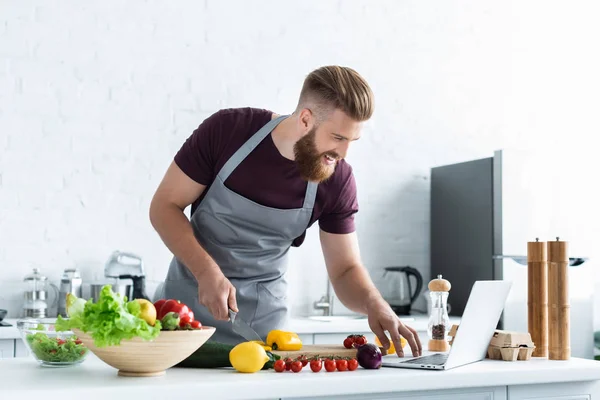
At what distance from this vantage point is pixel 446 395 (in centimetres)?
211

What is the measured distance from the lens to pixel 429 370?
2.12 metres

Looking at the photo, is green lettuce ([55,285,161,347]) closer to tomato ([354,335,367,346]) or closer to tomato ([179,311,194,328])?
tomato ([179,311,194,328])

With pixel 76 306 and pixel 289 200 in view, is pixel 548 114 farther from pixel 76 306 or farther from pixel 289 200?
pixel 76 306

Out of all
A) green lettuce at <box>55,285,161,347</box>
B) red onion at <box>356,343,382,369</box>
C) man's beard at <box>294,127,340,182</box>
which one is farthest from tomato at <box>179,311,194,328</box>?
man's beard at <box>294,127,340,182</box>

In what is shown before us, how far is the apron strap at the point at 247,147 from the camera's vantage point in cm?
279

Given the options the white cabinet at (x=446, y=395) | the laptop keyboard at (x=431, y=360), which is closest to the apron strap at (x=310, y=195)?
the laptop keyboard at (x=431, y=360)

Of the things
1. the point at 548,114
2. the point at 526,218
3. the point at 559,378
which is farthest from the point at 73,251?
the point at 548,114

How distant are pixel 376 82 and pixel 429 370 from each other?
301cm

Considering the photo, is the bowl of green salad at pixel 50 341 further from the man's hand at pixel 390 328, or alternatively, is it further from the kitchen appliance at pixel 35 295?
the kitchen appliance at pixel 35 295

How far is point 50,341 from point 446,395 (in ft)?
3.29

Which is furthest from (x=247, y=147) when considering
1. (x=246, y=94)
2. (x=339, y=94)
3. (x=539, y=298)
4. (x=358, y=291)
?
(x=246, y=94)

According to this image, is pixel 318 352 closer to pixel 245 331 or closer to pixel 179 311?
pixel 245 331

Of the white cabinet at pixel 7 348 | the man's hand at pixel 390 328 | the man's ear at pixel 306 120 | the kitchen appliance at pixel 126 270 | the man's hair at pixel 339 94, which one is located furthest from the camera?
the kitchen appliance at pixel 126 270

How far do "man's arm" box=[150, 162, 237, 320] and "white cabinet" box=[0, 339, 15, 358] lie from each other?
4.08ft
